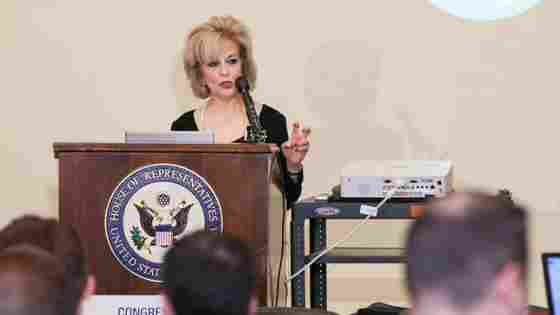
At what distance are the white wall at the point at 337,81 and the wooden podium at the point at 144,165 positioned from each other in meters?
2.27

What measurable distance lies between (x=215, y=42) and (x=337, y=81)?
4.09 ft

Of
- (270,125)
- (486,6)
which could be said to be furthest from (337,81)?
(270,125)

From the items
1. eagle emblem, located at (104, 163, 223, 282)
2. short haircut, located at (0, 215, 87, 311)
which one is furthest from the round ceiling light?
short haircut, located at (0, 215, 87, 311)

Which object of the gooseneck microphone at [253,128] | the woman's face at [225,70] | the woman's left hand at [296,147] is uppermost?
the woman's face at [225,70]

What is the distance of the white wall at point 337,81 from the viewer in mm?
5641

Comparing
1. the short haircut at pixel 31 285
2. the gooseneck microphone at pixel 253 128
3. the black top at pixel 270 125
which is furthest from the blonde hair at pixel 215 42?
the short haircut at pixel 31 285

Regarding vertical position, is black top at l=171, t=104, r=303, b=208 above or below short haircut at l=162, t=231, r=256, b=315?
above

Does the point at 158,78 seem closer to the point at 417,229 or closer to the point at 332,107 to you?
the point at 332,107

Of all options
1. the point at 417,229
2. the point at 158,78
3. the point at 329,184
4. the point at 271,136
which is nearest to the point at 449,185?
the point at 271,136

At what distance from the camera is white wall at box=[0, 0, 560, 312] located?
18.5ft

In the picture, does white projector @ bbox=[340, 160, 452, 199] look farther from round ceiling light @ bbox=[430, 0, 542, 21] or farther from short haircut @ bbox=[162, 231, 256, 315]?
short haircut @ bbox=[162, 231, 256, 315]

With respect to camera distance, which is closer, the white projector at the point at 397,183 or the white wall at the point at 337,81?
the white projector at the point at 397,183

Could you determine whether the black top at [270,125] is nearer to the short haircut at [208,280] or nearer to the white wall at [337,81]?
the white wall at [337,81]

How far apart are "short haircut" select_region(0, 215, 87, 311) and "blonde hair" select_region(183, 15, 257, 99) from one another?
7.76ft
